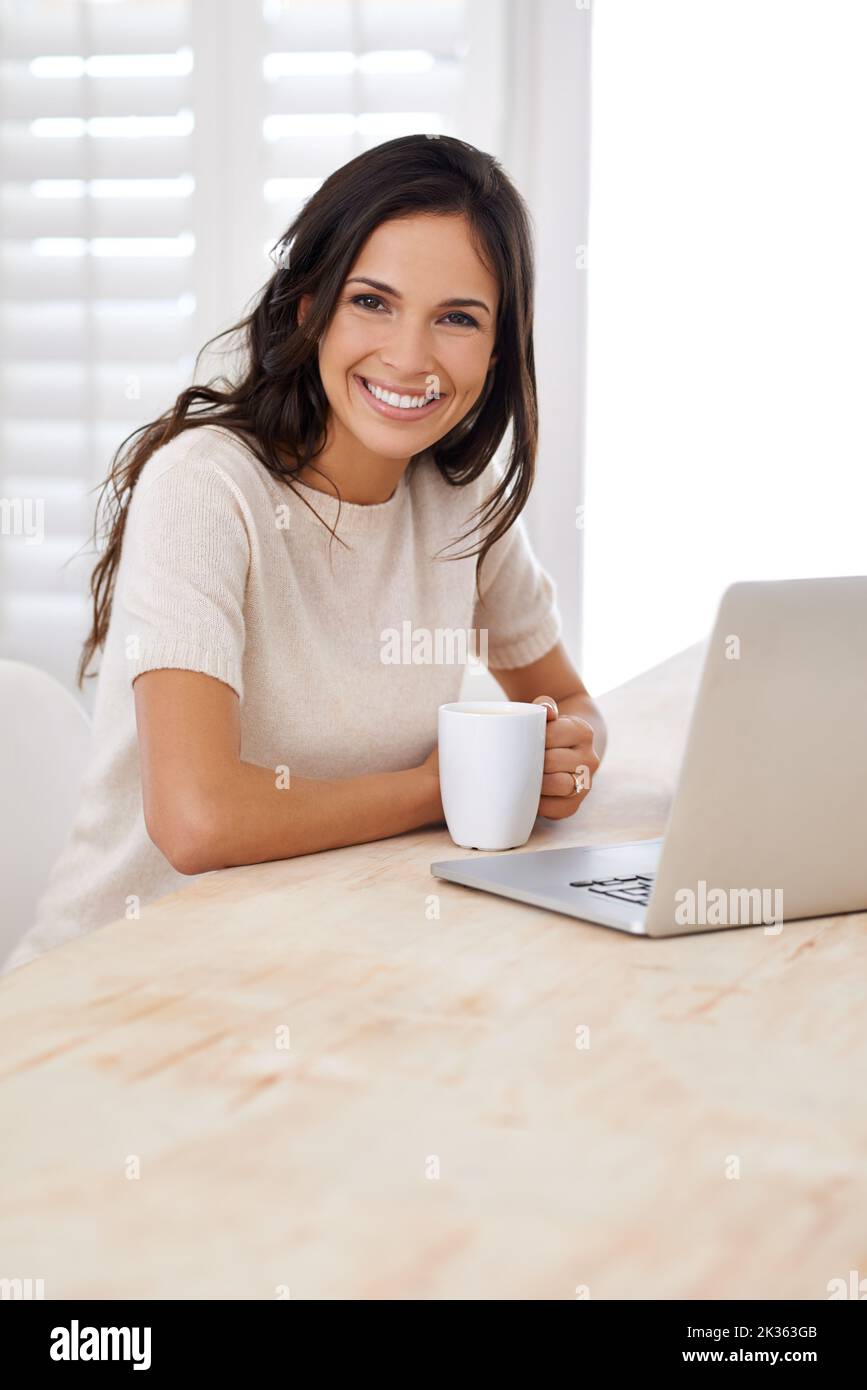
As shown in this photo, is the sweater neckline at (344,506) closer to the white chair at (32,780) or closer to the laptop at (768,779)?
the white chair at (32,780)

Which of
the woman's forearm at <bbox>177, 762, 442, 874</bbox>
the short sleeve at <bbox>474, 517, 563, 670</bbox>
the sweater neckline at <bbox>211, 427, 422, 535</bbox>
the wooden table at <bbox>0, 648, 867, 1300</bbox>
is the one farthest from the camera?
the short sleeve at <bbox>474, 517, 563, 670</bbox>

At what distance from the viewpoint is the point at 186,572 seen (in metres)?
1.16

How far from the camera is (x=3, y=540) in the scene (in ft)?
7.50

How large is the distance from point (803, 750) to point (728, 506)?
1.54 meters

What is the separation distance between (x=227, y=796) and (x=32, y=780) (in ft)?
1.00

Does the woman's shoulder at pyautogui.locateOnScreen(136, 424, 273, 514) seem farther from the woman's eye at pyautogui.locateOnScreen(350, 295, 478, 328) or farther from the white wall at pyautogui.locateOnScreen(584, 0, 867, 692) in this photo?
the white wall at pyautogui.locateOnScreen(584, 0, 867, 692)

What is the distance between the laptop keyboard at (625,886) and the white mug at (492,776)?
15 centimetres

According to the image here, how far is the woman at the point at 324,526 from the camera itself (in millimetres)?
1163

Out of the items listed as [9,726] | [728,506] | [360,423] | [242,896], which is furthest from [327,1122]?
[728,506]

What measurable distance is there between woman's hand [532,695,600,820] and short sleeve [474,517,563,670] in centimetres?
45

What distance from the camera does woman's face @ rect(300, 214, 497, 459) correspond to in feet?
4.21

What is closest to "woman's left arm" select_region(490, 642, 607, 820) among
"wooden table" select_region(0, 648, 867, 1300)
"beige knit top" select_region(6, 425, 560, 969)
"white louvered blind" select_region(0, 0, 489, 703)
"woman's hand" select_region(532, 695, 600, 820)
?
"woman's hand" select_region(532, 695, 600, 820)

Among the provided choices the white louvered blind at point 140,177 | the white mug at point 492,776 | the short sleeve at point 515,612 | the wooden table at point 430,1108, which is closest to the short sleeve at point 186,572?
the white mug at point 492,776
